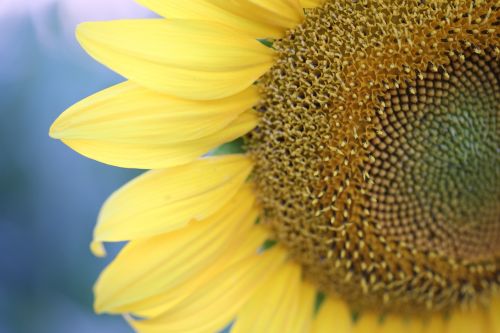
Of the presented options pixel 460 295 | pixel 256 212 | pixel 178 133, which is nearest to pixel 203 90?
pixel 178 133

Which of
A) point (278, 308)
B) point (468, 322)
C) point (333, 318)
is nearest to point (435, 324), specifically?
point (468, 322)

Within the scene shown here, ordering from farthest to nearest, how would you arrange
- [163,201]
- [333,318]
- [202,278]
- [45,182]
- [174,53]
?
[45,182] < [333,318] < [202,278] < [163,201] < [174,53]

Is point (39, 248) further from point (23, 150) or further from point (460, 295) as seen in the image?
point (460, 295)

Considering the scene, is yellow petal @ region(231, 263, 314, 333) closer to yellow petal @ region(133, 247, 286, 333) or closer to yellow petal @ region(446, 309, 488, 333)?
yellow petal @ region(133, 247, 286, 333)

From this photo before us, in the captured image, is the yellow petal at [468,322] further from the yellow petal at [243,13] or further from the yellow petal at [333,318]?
the yellow petal at [243,13]

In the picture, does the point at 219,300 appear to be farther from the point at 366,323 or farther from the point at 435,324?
the point at 435,324
